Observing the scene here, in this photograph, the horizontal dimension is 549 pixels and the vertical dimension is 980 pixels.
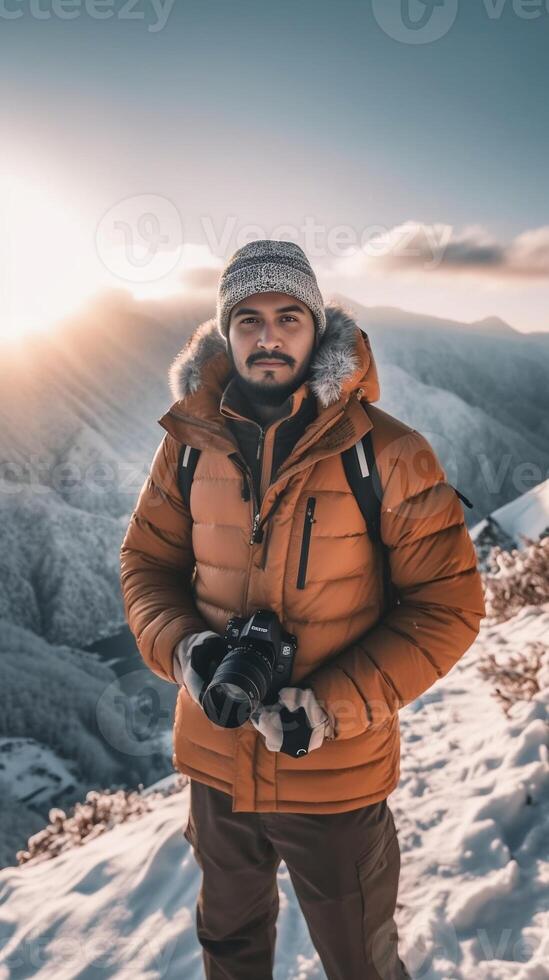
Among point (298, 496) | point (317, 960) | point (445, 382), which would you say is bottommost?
point (317, 960)

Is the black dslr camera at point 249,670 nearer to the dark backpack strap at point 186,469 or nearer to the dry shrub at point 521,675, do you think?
the dark backpack strap at point 186,469

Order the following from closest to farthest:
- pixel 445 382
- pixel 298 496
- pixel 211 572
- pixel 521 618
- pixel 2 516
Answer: pixel 298 496 → pixel 211 572 → pixel 521 618 → pixel 2 516 → pixel 445 382

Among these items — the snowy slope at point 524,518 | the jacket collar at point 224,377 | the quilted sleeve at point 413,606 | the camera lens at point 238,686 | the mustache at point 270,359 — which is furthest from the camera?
the snowy slope at point 524,518

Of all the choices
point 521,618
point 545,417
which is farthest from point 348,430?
point 545,417

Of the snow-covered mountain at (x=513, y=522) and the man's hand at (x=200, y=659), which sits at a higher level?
the snow-covered mountain at (x=513, y=522)

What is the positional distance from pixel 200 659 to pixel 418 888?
7.21 feet

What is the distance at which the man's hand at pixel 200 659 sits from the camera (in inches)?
68.4

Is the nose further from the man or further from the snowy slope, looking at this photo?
the snowy slope

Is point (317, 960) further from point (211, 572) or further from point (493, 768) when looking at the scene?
point (211, 572)

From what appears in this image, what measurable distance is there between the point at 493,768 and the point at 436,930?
1.23 meters

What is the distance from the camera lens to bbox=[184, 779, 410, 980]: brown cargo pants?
1.77m

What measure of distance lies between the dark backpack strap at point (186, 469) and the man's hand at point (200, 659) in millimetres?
569

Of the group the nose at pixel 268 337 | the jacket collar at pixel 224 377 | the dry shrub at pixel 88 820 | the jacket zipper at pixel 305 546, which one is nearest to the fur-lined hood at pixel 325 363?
the jacket collar at pixel 224 377

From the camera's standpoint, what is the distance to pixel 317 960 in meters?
2.72
